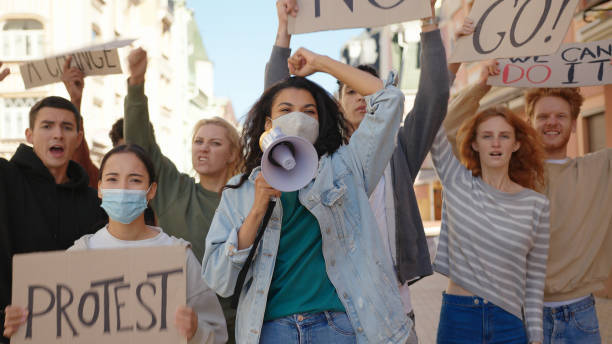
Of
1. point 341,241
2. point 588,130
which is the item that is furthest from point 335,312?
point 588,130

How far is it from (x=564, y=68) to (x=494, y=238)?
172 cm

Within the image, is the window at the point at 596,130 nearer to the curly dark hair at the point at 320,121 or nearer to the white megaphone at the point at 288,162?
the curly dark hair at the point at 320,121

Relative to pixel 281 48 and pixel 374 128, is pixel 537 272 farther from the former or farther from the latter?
pixel 281 48

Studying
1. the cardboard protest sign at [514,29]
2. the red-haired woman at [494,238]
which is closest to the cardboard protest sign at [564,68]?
the cardboard protest sign at [514,29]

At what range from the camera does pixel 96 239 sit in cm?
305

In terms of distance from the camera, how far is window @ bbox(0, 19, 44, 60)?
24.1 m

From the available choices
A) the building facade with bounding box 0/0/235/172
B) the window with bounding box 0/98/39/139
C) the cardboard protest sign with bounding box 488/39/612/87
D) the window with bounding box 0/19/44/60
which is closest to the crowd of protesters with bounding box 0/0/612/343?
the cardboard protest sign with bounding box 488/39/612/87

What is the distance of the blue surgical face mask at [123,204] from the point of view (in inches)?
119

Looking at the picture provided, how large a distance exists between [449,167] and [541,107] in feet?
3.62

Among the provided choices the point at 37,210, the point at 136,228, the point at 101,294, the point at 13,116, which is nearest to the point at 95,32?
the point at 13,116

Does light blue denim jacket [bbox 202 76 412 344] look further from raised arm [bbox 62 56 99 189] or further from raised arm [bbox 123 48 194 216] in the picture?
raised arm [bbox 62 56 99 189]

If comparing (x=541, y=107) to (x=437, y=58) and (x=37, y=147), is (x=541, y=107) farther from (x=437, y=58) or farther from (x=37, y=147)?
(x=37, y=147)

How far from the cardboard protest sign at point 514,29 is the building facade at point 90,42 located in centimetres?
1519

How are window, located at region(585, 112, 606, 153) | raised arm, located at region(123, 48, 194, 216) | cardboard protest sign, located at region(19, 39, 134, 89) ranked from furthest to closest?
window, located at region(585, 112, 606, 153) → cardboard protest sign, located at region(19, 39, 134, 89) → raised arm, located at region(123, 48, 194, 216)
